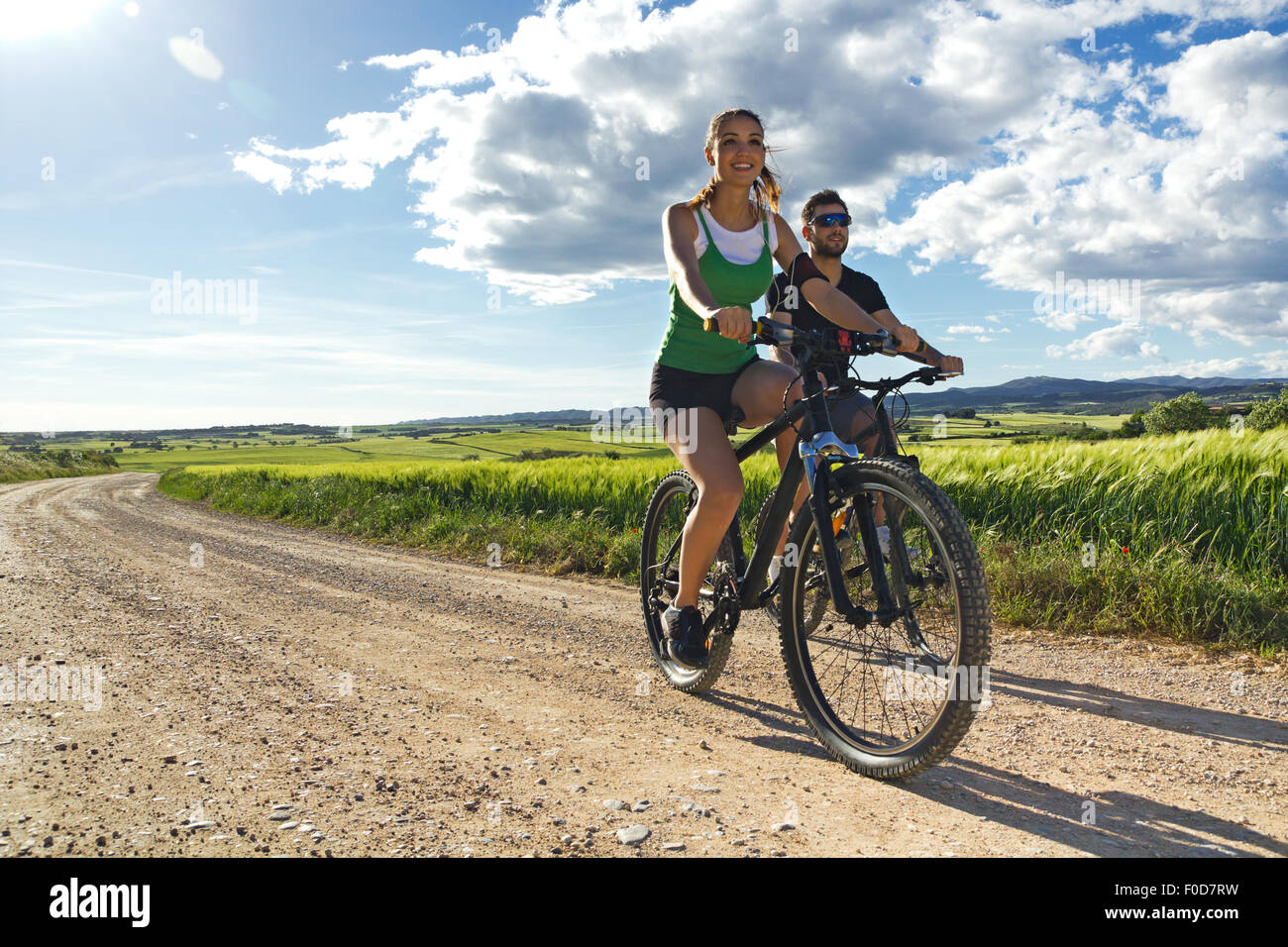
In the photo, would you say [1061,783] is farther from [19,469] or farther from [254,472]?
[19,469]

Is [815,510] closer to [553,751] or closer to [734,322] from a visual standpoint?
[734,322]

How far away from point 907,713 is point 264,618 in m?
4.92

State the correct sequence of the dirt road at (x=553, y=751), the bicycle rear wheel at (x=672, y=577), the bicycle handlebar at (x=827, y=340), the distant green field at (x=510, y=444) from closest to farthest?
the dirt road at (x=553, y=751) < the bicycle handlebar at (x=827, y=340) < the bicycle rear wheel at (x=672, y=577) < the distant green field at (x=510, y=444)

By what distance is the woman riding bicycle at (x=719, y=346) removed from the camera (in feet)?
12.0

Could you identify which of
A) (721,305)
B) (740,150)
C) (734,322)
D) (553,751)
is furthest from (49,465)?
(734,322)

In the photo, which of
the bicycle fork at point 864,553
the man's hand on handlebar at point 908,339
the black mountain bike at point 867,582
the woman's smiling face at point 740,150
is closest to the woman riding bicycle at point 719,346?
the woman's smiling face at point 740,150

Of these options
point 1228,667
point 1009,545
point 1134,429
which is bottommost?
point 1228,667

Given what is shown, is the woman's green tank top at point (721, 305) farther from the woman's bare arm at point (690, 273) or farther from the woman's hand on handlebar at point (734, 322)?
the woman's hand on handlebar at point (734, 322)

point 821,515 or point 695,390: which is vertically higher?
point 695,390

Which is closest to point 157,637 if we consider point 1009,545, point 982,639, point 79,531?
point 982,639

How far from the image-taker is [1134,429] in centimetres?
1022

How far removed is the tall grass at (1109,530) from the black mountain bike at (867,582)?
2.57 m

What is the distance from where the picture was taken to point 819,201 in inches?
215

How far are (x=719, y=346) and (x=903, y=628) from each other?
1.62 meters
